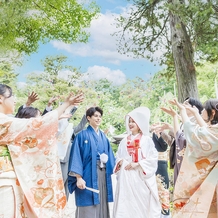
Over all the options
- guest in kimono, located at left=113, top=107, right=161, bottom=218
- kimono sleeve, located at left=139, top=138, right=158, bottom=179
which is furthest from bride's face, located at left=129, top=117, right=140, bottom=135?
kimono sleeve, located at left=139, top=138, right=158, bottom=179

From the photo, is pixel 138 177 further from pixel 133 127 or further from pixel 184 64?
pixel 184 64

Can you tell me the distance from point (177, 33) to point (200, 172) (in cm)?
398

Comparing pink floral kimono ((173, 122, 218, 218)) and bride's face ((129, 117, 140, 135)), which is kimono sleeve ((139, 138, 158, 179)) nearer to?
bride's face ((129, 117, 140, 135))

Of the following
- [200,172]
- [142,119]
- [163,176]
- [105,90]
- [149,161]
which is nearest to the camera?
[200,172]

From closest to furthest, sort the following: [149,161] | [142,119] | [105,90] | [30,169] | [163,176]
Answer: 1. [30,169]
2. [149,161]
3. [142,119]
4. [163,176]
5. [105,90]

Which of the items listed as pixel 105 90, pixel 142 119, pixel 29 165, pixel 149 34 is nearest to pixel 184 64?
pixel 149 34

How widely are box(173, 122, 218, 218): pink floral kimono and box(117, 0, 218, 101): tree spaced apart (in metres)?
2.70

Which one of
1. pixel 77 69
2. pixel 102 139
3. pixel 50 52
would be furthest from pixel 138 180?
→ pixel 50 52

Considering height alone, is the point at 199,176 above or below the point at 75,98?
below

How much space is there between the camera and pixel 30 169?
6.84ft

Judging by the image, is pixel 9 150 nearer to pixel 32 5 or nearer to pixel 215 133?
pixel 215 133

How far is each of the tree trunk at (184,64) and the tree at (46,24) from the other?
354cm

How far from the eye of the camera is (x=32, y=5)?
764 centimetres

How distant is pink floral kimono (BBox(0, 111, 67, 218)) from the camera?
6.49 feet
